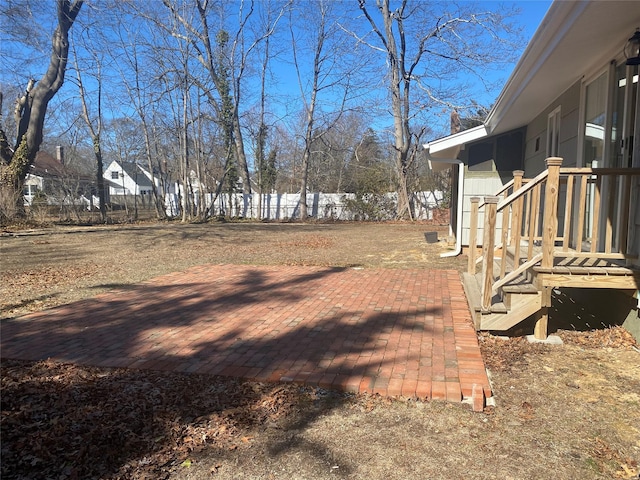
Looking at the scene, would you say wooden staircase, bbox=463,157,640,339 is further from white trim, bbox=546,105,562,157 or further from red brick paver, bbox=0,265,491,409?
white trim, bbox=546,105,562,157

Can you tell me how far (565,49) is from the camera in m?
4.50

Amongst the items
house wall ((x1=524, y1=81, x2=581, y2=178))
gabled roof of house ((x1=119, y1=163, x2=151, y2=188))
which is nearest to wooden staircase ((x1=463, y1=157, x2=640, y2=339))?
house wall ((x1=524, y1=81, x2=581, y2=178))

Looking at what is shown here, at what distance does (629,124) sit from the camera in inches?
177

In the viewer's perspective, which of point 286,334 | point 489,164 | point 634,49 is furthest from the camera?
point 489,164

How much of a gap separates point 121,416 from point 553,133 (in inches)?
288

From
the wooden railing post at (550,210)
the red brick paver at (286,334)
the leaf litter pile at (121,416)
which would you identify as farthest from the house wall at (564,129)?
the leaf litter pile at (121,416)

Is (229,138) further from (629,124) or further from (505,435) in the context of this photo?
(505,435)

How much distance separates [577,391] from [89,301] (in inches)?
216

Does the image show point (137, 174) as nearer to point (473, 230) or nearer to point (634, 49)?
point (473, 230)

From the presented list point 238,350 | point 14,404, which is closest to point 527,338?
point 238,350

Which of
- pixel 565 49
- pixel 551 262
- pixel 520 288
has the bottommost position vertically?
pixel 520 288

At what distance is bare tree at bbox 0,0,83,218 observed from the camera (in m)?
18.2

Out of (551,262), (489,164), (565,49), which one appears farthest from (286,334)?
(489,164)

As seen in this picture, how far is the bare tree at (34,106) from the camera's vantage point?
18172mm
